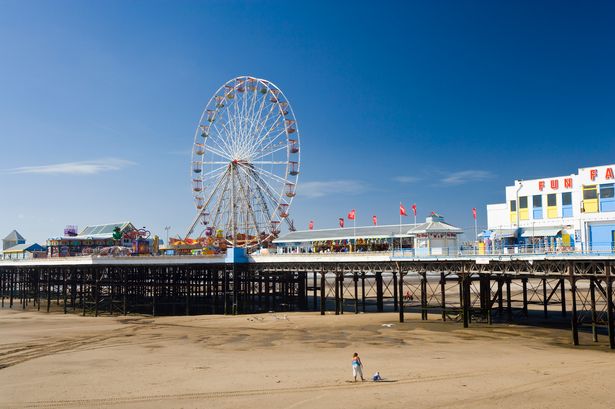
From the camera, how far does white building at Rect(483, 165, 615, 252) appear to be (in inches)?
1490

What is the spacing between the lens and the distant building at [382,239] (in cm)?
4456

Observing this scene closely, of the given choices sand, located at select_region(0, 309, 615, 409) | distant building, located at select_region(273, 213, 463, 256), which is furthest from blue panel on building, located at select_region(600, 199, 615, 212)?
distant building, located at select_region(273, 213, 463, 256)

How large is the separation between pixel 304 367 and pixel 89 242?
239ft

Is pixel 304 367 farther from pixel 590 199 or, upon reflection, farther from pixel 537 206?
pixel 537 206

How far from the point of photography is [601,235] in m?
37.8

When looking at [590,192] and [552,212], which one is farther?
[552,212]

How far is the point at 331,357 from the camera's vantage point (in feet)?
98.9

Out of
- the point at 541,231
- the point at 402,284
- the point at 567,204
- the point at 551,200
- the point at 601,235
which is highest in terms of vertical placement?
the point at 551,200

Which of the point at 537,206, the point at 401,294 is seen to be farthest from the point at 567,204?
the point at 401,294

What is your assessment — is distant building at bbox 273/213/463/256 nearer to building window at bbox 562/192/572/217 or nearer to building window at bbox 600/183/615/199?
building window at bbox 562/192/572/217

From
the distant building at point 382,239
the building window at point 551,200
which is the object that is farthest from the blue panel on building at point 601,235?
the distant building at point 382,239

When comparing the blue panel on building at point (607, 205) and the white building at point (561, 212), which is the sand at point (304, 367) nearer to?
the white building at point (561, 212)

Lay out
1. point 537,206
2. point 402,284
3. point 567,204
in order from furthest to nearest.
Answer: point 402,284
point 537,206
point 567,204

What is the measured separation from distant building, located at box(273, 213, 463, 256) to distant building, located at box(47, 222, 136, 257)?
27.9 m
